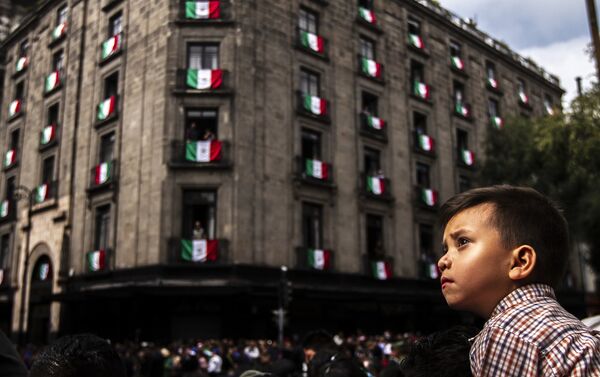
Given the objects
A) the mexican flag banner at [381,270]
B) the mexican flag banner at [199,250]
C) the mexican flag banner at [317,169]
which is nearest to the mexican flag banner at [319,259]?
the mexican flag banner at [381,270]

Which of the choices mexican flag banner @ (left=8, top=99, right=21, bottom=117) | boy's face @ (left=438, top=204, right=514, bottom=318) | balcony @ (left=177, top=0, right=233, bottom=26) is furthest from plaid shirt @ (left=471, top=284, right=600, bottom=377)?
mexican flag banner @ (left=8, top=99, right=21, bottom=117)

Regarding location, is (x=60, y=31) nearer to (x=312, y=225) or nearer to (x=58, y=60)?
(x=58, y=60)

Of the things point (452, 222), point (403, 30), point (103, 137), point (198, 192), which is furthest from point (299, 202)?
point (452, 222)

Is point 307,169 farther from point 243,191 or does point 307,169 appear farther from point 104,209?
point 104,209

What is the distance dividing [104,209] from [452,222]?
25.2m

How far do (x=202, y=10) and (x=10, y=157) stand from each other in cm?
1508

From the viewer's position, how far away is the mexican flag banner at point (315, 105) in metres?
25.8

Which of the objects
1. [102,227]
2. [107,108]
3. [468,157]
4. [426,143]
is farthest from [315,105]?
[468,157]

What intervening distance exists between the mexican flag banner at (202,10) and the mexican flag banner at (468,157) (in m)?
15.6

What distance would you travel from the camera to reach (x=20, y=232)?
30078 millimetres

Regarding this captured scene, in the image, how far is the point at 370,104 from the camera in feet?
96.7

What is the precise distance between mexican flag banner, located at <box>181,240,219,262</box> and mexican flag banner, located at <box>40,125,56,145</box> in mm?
11357

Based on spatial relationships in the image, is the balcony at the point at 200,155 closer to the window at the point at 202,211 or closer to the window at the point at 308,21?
the window at the point at 202,211

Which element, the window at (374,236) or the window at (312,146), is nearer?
the window at (312,146)
